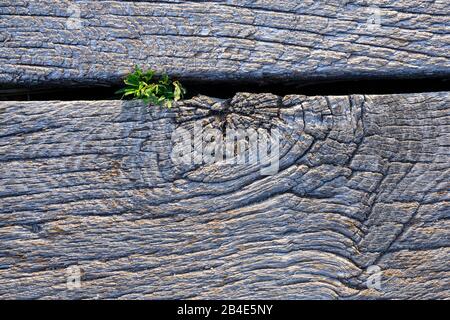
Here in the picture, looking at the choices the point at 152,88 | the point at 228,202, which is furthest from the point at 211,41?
the point at 228,202

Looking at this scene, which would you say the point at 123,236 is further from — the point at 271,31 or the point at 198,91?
the point at 271,31

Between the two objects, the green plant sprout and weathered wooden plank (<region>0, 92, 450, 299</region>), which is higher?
the green plant sprout

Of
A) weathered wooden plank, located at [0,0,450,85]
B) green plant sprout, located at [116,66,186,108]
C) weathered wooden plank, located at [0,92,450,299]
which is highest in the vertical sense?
weathered wooden plank, located at [0,0,450,85]

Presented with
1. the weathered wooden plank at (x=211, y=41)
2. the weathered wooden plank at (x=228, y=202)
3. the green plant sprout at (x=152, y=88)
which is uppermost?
the weathered wooden plank at (x=211, y=41)

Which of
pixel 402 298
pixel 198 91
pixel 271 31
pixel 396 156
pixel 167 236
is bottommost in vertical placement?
pixel 402 298

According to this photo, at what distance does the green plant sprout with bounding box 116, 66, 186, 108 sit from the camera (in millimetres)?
2119

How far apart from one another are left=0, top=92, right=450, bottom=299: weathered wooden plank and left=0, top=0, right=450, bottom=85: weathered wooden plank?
0.09 meters

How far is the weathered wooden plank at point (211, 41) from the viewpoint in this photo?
7.06 feet

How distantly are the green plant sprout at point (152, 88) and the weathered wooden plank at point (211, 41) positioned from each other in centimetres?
3

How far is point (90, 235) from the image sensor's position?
212 cm

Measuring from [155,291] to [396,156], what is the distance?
81 cm

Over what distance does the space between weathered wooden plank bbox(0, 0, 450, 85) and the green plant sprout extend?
3 cm

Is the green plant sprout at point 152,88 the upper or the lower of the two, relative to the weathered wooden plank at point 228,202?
upper

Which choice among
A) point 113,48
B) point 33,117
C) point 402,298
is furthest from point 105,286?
point 402,298
